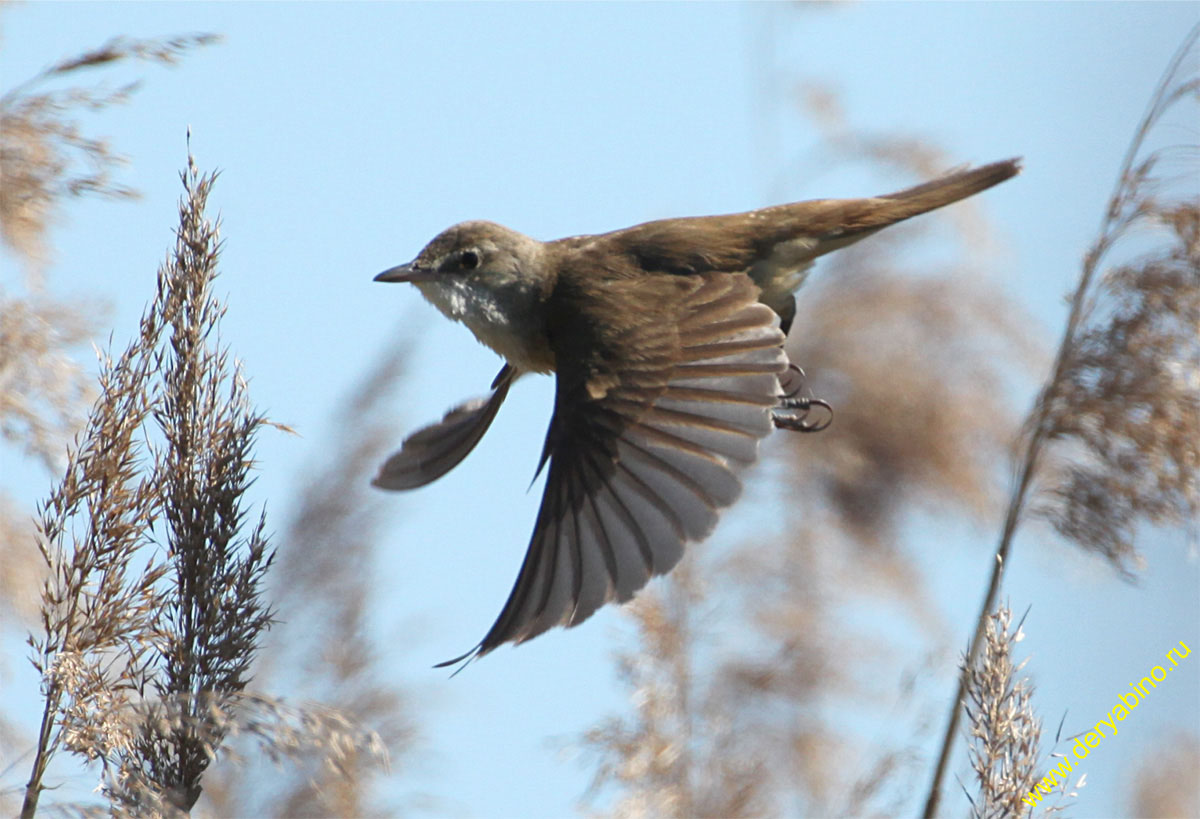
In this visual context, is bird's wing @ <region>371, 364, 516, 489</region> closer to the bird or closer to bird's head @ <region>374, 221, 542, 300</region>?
the bird

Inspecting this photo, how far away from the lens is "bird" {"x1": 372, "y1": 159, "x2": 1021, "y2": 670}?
8.98 ft

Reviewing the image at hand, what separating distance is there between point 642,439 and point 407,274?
31.6 inches

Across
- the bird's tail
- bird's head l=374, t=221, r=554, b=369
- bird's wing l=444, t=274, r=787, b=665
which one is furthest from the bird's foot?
bird's head l=374, t=221, r=554, b=369

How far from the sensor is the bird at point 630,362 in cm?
274

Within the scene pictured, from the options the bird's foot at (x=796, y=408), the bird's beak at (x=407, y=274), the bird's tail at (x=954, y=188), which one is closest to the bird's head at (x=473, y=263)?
the bird's beak at (x=407, y=274)

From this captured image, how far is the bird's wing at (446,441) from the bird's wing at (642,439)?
44 cm

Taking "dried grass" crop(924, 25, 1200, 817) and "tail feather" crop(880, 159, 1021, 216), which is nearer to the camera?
"dried grass" crop(924, 25, 1200, 817)

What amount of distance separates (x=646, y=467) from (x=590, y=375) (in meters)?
0.26

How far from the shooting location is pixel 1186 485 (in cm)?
253

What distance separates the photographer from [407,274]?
10.9ft

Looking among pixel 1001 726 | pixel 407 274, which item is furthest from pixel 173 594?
pixel 407 274

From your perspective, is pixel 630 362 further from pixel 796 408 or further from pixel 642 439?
pixel 796 408

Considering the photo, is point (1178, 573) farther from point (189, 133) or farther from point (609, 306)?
point (189, 133)

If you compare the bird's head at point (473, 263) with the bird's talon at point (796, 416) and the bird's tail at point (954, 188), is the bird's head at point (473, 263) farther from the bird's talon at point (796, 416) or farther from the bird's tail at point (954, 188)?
the bird's tail at point (954, 188)
